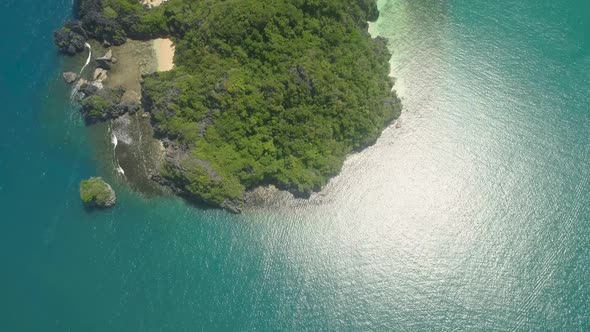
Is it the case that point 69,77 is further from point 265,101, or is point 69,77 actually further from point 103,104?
point 265,101

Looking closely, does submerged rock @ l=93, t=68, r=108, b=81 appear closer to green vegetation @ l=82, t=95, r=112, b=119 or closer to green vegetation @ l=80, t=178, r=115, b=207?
green vegetation @ l=82, t=95, r=112, b=119

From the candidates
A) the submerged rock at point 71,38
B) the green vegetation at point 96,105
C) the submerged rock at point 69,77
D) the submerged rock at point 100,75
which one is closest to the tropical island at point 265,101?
the green vegetation at point 96,105

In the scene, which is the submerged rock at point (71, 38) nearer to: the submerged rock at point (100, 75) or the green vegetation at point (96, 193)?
the submerged rock at point (100, 75)

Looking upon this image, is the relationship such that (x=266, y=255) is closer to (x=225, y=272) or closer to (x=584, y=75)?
(x=225, y=272)

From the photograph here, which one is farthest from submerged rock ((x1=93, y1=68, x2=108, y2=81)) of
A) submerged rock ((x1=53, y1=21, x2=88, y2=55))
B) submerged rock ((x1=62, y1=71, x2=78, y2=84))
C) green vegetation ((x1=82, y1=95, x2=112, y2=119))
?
submerged rock ((x1=53, y1=21, x2=88, y2=55))

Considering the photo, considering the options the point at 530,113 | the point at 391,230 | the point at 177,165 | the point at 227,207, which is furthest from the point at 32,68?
the point at 530,113
